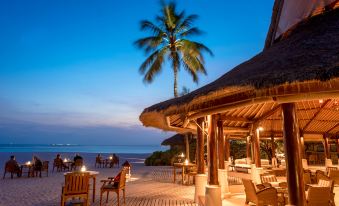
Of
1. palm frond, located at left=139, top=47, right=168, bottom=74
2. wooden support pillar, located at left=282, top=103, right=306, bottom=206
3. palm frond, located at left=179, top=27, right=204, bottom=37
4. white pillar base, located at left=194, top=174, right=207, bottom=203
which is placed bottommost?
white pillar base, located at left=194, top=174, right=207, bottom=203

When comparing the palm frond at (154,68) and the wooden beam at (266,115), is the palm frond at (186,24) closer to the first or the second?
the palm frond at (154,68)

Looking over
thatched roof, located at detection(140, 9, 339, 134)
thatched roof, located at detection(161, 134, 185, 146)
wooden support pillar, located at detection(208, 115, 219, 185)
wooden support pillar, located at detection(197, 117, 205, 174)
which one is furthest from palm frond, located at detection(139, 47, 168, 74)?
thatched roof, located at detection(140, 9, 339, 134)

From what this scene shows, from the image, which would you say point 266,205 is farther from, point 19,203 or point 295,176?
point 19,203

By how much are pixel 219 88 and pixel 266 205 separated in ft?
10.6

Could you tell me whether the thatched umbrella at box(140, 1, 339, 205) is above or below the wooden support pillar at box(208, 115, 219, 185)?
above

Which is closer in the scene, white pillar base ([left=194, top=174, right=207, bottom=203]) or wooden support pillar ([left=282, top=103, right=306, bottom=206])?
wooden support pillar ([left=282, top=103, right=306, bottom=206])

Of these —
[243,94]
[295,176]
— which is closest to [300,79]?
[243,94]

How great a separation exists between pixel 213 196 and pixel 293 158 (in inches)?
80.9

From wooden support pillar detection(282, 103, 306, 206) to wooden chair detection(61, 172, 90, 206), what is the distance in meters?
4.58

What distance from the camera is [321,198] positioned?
17.9 feet

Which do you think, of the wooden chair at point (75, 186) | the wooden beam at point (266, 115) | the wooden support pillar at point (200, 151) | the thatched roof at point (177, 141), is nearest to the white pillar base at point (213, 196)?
the wooden support pillar at point (200, 151)

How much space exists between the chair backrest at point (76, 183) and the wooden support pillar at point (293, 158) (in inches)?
180

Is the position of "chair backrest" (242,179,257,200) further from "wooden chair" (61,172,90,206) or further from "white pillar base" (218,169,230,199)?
"wooden chair" (61,172,90,206)

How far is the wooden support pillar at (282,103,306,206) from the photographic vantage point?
13.0 feet
